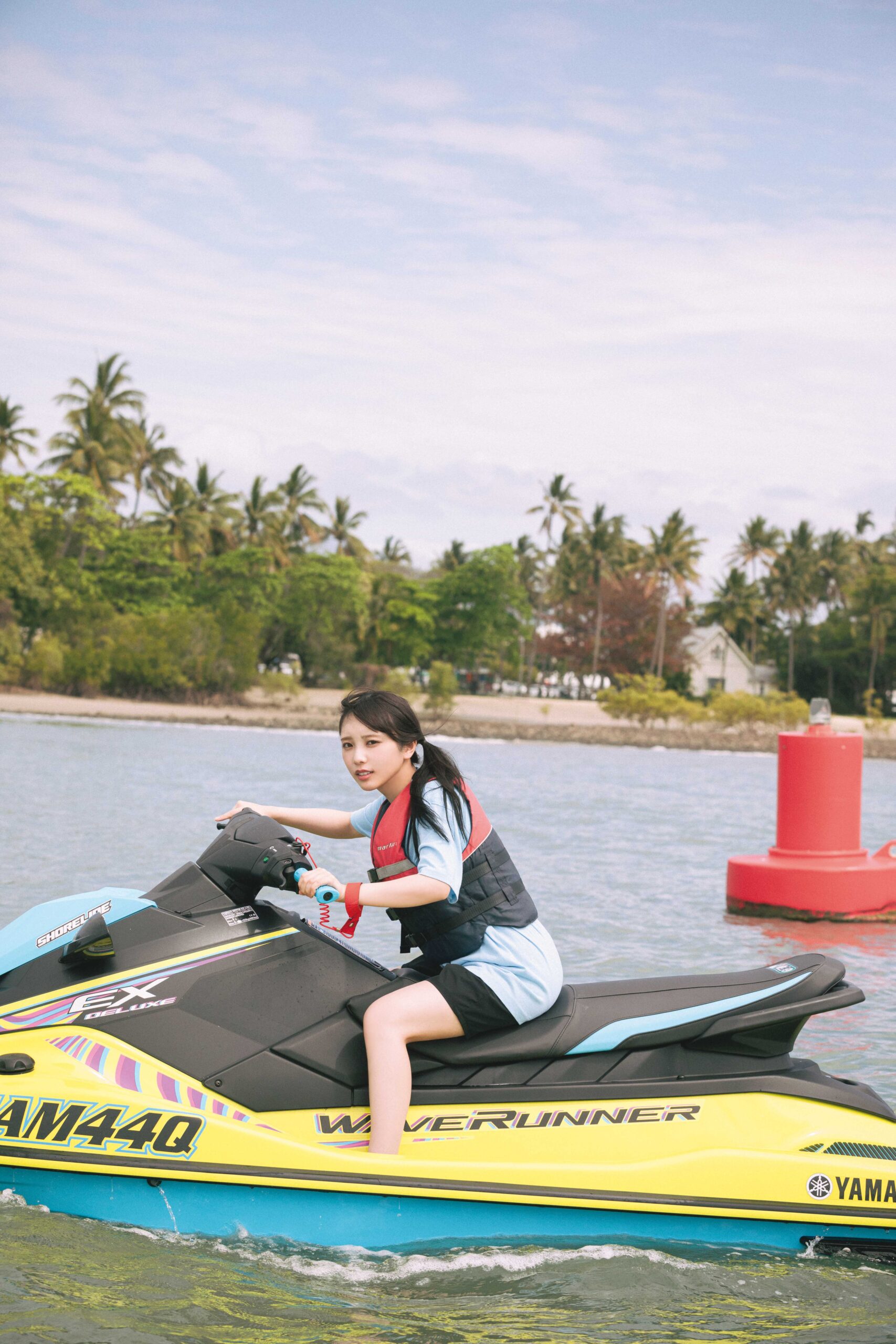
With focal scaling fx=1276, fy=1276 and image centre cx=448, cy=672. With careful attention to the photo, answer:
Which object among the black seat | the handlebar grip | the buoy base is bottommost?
the buoy base

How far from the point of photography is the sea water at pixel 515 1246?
9.59ft

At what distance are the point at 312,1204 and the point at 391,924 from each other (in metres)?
4.99

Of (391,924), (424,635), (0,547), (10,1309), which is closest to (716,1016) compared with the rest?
(10,1309)

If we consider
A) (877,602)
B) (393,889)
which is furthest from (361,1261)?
(877,602)

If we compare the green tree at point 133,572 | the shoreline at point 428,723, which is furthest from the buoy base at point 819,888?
the green tree at point 133,572

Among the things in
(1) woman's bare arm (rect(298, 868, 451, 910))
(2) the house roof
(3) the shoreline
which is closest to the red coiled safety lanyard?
(1) woman's bare arm (rect(298, 868, 451, 910))

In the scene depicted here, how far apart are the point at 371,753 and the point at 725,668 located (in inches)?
2713

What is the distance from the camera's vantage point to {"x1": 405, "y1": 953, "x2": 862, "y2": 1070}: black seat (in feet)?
10.3

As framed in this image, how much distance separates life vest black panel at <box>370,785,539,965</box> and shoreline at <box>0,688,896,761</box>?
107 feet

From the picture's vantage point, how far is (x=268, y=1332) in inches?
112

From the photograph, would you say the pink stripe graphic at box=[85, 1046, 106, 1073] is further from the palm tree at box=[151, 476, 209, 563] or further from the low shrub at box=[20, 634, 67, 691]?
→ the palm tree at box=[151, 476, 209, 563]

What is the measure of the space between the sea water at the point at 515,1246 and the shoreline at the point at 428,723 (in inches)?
701

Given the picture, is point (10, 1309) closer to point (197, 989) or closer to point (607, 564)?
point (197, 989)

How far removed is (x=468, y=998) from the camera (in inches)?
121
